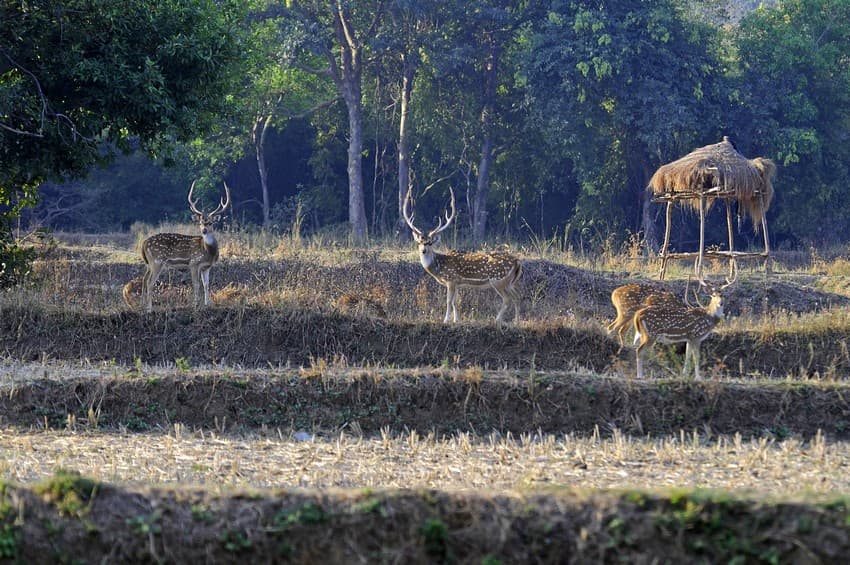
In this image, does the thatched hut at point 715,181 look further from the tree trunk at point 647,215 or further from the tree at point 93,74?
the tree at point 93,74

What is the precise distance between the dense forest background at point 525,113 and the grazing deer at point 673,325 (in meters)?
13.9

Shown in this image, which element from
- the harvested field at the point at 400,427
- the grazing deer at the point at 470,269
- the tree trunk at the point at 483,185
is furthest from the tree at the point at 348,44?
the grazing deer at the point at 470,269

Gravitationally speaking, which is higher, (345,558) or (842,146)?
(842,146)

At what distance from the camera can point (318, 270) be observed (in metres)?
21.3

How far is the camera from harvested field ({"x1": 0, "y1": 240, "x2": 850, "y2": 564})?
23.0 feet

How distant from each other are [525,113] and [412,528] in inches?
1151

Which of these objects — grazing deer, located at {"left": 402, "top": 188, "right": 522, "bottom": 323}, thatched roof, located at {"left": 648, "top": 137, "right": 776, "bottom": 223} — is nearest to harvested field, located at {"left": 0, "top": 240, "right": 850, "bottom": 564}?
grazing deer, located at {"left": 402, "top": 188, "right": 522, "bottom": 323}

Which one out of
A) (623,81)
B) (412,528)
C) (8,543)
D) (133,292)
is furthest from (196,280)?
(623,81)

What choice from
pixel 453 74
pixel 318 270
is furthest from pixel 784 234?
pixel 318 270

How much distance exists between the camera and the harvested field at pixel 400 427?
7.01 meters

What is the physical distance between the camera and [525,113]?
116 feet

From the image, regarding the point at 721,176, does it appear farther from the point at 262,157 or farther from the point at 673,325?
the point at 262,157

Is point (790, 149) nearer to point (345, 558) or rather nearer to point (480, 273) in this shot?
point (480, 273)

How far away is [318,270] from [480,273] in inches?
203
